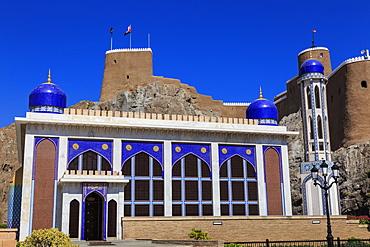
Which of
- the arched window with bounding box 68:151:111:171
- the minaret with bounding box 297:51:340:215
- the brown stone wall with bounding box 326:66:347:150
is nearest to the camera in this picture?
the arched window with bounding box 68:151:111:171

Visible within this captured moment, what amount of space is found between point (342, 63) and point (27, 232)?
1415 inches

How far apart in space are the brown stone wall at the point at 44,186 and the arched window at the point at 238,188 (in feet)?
32.7

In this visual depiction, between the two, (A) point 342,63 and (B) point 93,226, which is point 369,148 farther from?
(B) point 93,226

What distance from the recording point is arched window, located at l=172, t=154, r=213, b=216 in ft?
85.9

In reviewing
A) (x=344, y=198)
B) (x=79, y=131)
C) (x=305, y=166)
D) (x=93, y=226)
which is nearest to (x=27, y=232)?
(x=93, y=226)

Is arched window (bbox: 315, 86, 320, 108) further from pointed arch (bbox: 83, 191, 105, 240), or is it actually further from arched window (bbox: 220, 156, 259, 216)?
pointed arch (bbox: 83, 191, 105, 240)

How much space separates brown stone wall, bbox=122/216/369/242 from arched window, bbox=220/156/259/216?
370 cm

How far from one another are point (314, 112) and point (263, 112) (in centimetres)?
372

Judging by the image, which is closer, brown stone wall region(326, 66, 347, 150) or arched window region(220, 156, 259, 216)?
arched window region(220, 156, 259, 216)

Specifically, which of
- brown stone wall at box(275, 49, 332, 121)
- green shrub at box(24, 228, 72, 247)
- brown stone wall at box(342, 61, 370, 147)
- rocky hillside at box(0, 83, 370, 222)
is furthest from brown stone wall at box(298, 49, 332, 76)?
green shrub at box(24, 228, 72, 247)

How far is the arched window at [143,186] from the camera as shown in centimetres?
2517

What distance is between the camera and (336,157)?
4450cm

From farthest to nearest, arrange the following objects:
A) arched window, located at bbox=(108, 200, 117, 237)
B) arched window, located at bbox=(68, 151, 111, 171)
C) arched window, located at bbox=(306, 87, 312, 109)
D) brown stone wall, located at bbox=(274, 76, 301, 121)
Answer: brown stone wall, located at bbox=(274, 76, 301, 121), arched window, located at bbox=(306, 87, 312, 109), arched window, located at bbox=(68, 151, 111, 171), arched window, located at bbox=(108, 200, 117, 237)

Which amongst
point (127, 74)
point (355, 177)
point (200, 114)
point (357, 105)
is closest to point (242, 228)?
point (355, 177)
